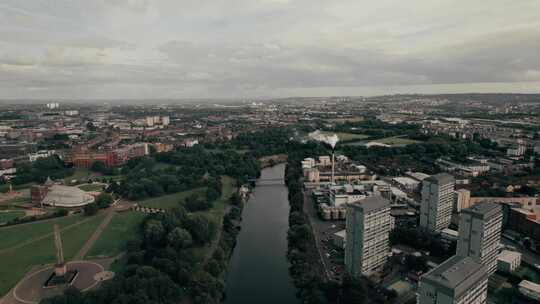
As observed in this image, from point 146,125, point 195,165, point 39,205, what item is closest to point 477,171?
point 195,165

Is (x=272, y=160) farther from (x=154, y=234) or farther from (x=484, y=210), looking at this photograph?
(x=484, y=210)

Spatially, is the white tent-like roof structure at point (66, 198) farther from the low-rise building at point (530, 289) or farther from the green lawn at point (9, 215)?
the low-rise building at point (530, 289)

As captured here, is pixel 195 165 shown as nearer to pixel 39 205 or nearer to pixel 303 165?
pixel 303 165

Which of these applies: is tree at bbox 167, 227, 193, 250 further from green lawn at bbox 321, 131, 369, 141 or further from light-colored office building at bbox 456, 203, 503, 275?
green lawn at bbox 321, 131, 369, 141

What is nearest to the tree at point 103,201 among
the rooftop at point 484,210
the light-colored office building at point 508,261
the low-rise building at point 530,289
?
the rooftop at point 484,210

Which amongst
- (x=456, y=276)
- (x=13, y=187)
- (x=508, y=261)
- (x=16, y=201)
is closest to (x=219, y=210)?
(x=16, y=201)
